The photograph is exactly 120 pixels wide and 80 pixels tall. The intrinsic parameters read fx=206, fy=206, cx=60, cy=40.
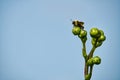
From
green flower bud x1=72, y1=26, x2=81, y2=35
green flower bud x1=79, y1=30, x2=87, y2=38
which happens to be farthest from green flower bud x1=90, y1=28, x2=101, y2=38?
green flower bud x1=72, y1=26, x2=81, y2=35

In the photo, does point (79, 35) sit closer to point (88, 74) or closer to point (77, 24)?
point (77, 24)

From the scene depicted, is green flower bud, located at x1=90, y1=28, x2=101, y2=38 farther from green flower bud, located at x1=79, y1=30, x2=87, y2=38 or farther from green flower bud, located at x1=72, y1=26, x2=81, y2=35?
green flower bud, located at x1=72, y1=26, x2=81, y2=35

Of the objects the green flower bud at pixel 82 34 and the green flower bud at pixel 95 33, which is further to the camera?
the green flower bud at pixel 82 34

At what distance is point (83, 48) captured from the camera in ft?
12.2

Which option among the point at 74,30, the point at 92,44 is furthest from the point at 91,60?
the point at 74,30

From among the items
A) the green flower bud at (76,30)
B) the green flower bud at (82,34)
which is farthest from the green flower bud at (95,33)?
the green flower bud at (76,30)

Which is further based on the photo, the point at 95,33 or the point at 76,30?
the point at 76,30

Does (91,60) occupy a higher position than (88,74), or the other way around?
(91,60)

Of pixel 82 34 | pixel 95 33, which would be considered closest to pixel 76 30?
pixel 82 34

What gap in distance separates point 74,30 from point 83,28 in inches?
7.2

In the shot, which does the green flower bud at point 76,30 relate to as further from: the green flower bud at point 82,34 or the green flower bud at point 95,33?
the green flower bud at point 95,33

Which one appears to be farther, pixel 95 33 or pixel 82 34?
pixel 82 34

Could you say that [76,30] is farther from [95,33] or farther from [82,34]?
[95,33]

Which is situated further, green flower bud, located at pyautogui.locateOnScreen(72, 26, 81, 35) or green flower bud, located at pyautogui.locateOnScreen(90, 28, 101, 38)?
green flower bud, located at pyautogui.locateOnScreen(72, 26, 81, 35)
